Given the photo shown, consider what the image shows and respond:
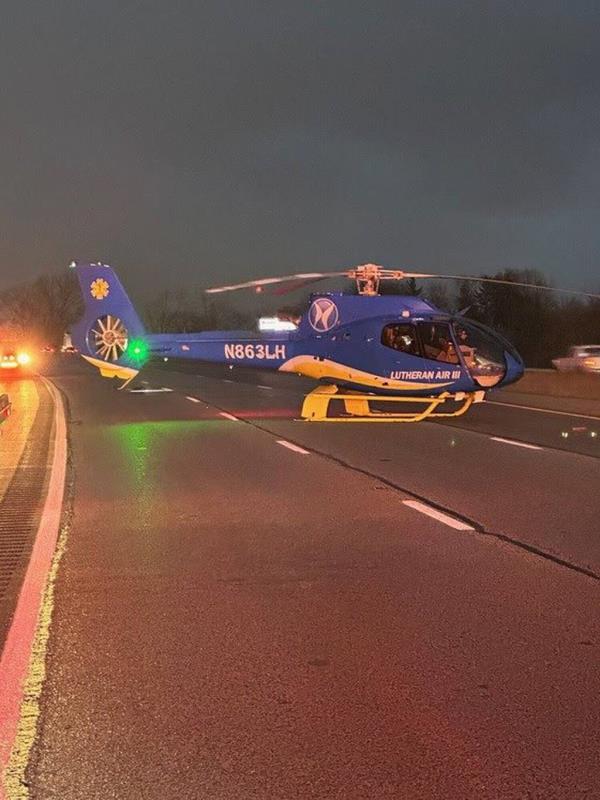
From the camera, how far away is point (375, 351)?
18.7m

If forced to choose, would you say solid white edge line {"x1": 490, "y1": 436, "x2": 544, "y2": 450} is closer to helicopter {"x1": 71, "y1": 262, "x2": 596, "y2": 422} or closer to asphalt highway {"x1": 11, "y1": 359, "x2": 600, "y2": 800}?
helicopter {"x1": 71, "y1": 262, "x2": 596, "y2": 422}

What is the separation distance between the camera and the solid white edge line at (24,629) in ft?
13.2

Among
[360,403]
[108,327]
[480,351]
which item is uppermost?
[108,327]

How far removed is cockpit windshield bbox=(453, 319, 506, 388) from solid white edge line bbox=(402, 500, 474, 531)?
29.5ft

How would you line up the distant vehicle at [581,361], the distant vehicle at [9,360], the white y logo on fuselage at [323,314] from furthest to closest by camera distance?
the distant vehicle at [9,360]
the distant vehicle at [581,361]
the white y logo on fuselage at [323,314]

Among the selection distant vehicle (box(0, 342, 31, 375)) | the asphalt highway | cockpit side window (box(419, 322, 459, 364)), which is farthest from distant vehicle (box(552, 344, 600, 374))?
distant vehicle (box(0, 342, 31, 375))

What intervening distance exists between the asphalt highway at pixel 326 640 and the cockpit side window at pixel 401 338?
722cm

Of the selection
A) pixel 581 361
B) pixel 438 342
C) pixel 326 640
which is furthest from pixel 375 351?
pixel 581 361

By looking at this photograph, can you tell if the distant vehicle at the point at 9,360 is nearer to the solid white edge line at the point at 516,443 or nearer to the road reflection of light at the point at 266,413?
the road reflection of light at the point at 266,413

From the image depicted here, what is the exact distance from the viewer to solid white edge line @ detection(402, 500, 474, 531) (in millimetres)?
8328

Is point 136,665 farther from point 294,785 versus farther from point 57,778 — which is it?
point 294,785

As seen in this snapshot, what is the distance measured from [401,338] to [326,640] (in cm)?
1382

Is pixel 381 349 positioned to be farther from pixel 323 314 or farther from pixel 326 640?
pixel 326 640

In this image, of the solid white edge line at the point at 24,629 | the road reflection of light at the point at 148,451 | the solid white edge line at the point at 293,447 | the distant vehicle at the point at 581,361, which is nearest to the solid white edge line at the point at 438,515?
the road reflection of light at the point at 148,451
